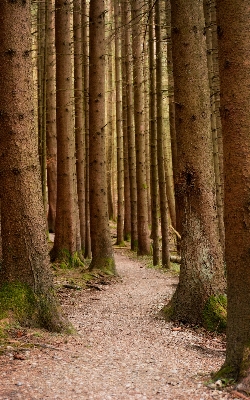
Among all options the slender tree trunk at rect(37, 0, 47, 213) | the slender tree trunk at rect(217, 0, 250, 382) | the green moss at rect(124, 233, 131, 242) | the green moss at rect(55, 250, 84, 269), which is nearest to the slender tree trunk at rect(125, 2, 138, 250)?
the green moss at rect(124, 233, 131, 242)

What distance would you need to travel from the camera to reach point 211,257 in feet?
23.3

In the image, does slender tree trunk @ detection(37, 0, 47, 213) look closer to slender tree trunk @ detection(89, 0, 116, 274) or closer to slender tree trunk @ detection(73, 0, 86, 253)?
slender tree trunk @ detection(73, 0, 86, 253)

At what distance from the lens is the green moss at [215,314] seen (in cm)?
689

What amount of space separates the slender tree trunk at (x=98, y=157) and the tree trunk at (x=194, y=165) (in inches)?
185

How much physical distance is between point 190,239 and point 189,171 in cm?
100

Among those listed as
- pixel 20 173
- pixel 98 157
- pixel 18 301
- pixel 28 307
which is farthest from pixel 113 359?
pixel 98 157

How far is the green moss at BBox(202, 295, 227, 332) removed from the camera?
271 inches

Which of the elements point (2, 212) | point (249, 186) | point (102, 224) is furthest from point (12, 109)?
point (102, 224)

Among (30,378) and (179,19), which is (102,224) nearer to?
(179,19)

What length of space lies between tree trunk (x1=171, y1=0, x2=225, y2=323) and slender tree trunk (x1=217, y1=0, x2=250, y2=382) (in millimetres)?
2660

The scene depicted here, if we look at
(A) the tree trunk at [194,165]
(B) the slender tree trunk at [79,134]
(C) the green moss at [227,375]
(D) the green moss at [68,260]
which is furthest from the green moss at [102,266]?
(C) the green moss at [227,375]

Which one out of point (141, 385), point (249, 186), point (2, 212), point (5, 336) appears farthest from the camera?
point (2, 212)

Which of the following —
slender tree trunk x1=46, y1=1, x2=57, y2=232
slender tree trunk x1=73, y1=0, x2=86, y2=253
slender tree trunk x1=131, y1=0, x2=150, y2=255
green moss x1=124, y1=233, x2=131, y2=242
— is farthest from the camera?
green moss x1=124, y1=233, x2=131, y2=242

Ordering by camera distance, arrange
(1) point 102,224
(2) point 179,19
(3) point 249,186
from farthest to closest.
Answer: (1) point 102,224 → (2) point 179,19 → (3) point 249,186
